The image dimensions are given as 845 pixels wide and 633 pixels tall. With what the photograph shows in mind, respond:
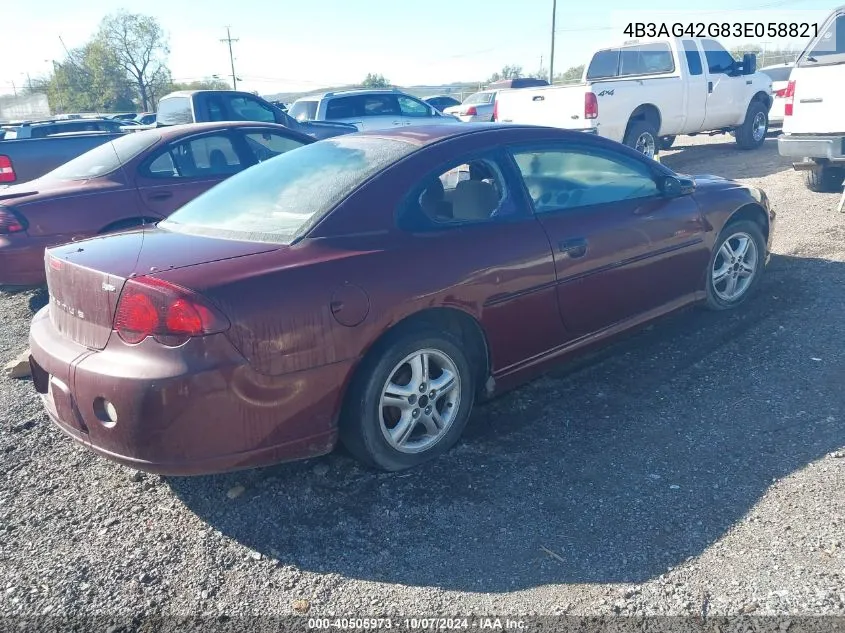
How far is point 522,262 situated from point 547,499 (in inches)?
48.5

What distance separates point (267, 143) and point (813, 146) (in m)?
6.28

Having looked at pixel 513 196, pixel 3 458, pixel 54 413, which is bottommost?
pixel 3 458

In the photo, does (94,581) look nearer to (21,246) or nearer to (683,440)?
(683,440)

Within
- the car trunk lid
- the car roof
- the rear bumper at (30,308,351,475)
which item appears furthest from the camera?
the car roof

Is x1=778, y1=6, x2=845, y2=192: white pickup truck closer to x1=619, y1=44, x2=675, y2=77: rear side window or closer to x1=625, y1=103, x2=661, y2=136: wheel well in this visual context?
x1=625, y1=103, x2=661, y2=136: wheel well


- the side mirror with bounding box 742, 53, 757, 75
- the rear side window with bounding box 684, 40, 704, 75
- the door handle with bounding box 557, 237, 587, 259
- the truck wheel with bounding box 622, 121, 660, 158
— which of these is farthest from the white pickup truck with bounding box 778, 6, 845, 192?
the door handle with bounding box 557, 237, 587, 259

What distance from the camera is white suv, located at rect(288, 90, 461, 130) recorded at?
46.9 ft

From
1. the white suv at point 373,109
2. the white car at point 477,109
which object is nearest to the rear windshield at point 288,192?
the white suv at point 373,109

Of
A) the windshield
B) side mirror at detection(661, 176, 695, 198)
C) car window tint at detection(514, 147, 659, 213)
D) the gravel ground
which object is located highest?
car window tint at detection(514, 147, 659, 213)

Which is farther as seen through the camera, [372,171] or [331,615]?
[372,171]

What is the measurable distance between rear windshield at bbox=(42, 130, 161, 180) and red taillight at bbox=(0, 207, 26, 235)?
749 millimetres

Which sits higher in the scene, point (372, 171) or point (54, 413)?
point (372, 171)

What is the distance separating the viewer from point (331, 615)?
2545 millimetres

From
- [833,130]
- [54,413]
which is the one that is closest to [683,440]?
[54,413]
